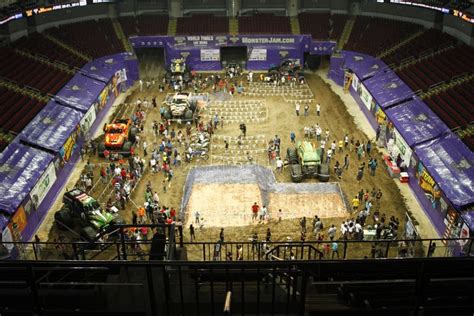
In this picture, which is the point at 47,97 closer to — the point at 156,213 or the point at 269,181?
the point at 156,213

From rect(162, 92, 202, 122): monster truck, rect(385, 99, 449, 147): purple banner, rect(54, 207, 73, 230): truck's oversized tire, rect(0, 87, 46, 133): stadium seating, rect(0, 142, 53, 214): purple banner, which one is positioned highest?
rect(0, 87, 46, 133): stadium seating

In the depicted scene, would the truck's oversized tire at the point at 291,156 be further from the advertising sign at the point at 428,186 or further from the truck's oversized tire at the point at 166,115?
the truck's oversized tire at the point at 166,115

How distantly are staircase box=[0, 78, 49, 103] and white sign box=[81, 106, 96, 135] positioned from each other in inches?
137

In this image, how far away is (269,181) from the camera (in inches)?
1373

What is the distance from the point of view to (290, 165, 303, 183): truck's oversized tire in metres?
34.6

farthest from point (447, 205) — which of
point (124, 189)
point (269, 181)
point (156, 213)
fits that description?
point (124, 189)

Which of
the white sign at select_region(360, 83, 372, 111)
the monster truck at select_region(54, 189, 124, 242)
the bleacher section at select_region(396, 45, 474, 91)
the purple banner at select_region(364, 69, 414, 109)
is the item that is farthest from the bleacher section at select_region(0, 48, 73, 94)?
the bleacher section at select_region(396, 45, 474, 91)

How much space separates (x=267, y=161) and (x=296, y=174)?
3.68m

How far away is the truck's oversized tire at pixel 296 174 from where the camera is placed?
3462 centimetres

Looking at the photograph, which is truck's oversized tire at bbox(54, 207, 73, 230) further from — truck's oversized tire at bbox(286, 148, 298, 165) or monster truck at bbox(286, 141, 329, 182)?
truck's oversized tire at bbox(286, 148, 298, 165)

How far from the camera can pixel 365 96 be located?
45.9 metres

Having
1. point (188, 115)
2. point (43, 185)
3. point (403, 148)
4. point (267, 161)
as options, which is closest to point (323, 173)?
point (267, 161)

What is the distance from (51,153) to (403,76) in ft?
102

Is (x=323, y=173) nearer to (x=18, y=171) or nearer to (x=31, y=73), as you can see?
(x=18, y=171)
